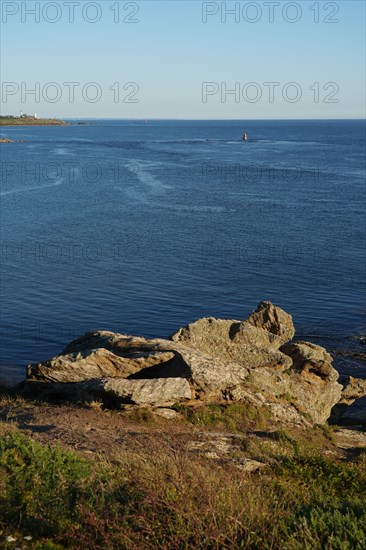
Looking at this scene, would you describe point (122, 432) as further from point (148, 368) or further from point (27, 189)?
point (27, 189)

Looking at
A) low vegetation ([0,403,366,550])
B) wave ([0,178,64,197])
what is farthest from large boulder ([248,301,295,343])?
wave ([0,178,64,197])

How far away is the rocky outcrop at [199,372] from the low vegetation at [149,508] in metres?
6.30

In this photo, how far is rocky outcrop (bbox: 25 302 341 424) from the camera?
20594 millimetres

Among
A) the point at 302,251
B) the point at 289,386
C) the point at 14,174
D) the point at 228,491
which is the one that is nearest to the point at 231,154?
the point at 14,174

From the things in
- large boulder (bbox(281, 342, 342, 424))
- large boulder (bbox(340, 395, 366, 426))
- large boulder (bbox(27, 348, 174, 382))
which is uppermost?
large boulder (bbox(27, 348, 174, 382))

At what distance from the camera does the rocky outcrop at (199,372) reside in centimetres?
2059

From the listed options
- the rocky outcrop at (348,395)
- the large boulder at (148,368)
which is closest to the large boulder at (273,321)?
the rocky outcrop at (348,395)

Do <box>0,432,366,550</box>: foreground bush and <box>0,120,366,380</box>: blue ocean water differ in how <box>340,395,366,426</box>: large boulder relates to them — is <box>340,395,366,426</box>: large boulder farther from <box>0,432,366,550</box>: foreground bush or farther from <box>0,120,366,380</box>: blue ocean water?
<box>0,432,366,550</box>: foreground bush

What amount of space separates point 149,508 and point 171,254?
4337 cm

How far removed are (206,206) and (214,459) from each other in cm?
5887

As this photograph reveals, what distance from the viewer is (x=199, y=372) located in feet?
70.1

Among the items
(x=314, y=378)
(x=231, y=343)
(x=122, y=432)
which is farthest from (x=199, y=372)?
(x=314, y=378)

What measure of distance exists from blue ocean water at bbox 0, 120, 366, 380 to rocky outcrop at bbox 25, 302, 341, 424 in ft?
25.9

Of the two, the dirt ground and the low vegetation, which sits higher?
the low vegetation
